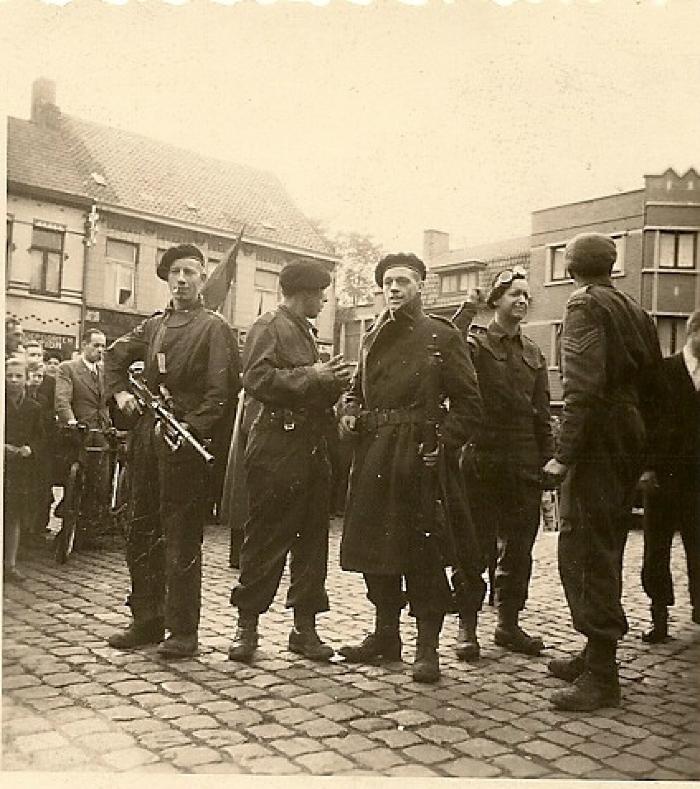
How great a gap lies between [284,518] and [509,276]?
6.07ft

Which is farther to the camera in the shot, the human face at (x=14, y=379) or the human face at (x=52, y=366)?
the human face at (x=52, y=366)

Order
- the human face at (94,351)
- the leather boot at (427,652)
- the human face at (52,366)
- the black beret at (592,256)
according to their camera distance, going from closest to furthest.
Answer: the black beret at (592,256) → the leather boot at (427,652) → the human face at (52,366) → the human face at (94,351)

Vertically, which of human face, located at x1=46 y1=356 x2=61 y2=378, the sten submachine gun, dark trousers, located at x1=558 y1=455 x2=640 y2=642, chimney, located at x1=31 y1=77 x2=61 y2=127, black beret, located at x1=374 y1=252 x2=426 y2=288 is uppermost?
chimney, located at x1=31 y1=77 x2=61 y2=127

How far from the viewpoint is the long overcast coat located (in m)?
3.87

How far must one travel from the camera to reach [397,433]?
3.92 m

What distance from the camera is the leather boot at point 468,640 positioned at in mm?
4098

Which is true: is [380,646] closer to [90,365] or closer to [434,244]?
[434,244]

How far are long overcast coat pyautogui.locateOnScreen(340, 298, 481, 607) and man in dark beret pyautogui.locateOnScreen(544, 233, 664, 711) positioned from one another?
0.59 metres

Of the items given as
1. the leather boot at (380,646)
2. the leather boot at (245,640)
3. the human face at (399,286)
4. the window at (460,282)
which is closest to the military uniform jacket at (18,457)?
the leather boot at (245,640)

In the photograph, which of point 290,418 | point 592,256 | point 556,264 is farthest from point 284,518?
point 556,264

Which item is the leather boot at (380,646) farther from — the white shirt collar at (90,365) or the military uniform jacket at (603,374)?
the white shirt collar at (90,365)

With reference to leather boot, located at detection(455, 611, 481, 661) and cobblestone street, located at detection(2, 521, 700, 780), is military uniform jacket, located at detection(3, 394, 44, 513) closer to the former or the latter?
cobblestone street, located at detection(2, 521, 700, 780)

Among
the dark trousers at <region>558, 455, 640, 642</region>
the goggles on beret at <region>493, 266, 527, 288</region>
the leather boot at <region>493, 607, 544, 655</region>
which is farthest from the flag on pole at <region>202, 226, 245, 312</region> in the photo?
the leather boot at <region>493, 607, 544, 655</region>

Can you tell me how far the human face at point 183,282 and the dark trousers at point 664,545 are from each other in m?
2.59
